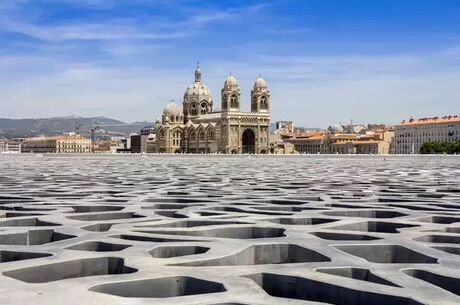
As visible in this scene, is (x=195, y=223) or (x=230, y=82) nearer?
(x=195, y=223)

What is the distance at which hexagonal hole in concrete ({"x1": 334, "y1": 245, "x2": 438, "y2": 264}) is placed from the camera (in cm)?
775

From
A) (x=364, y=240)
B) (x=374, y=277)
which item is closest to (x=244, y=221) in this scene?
(x=364, y=240)

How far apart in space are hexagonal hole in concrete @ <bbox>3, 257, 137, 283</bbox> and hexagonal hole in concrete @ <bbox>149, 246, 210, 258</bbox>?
0.70 metres

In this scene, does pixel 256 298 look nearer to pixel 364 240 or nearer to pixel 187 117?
pixel 364 240

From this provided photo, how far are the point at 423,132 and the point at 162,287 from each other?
502 ft

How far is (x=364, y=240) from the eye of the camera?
28.6ft

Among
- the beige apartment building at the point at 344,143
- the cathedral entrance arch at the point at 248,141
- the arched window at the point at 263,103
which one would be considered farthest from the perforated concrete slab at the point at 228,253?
the beige apartment building at the point at 344,143

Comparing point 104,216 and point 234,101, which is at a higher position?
point 234,101

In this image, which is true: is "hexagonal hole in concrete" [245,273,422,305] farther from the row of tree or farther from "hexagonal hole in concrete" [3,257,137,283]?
the row of tree

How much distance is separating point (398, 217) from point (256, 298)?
6.37m

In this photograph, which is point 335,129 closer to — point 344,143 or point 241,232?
point 344,143

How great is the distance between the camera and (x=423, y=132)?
15288 cm

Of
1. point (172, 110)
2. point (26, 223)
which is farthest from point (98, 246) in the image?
point (172, 110)

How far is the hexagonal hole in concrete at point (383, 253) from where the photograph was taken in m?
7.75
